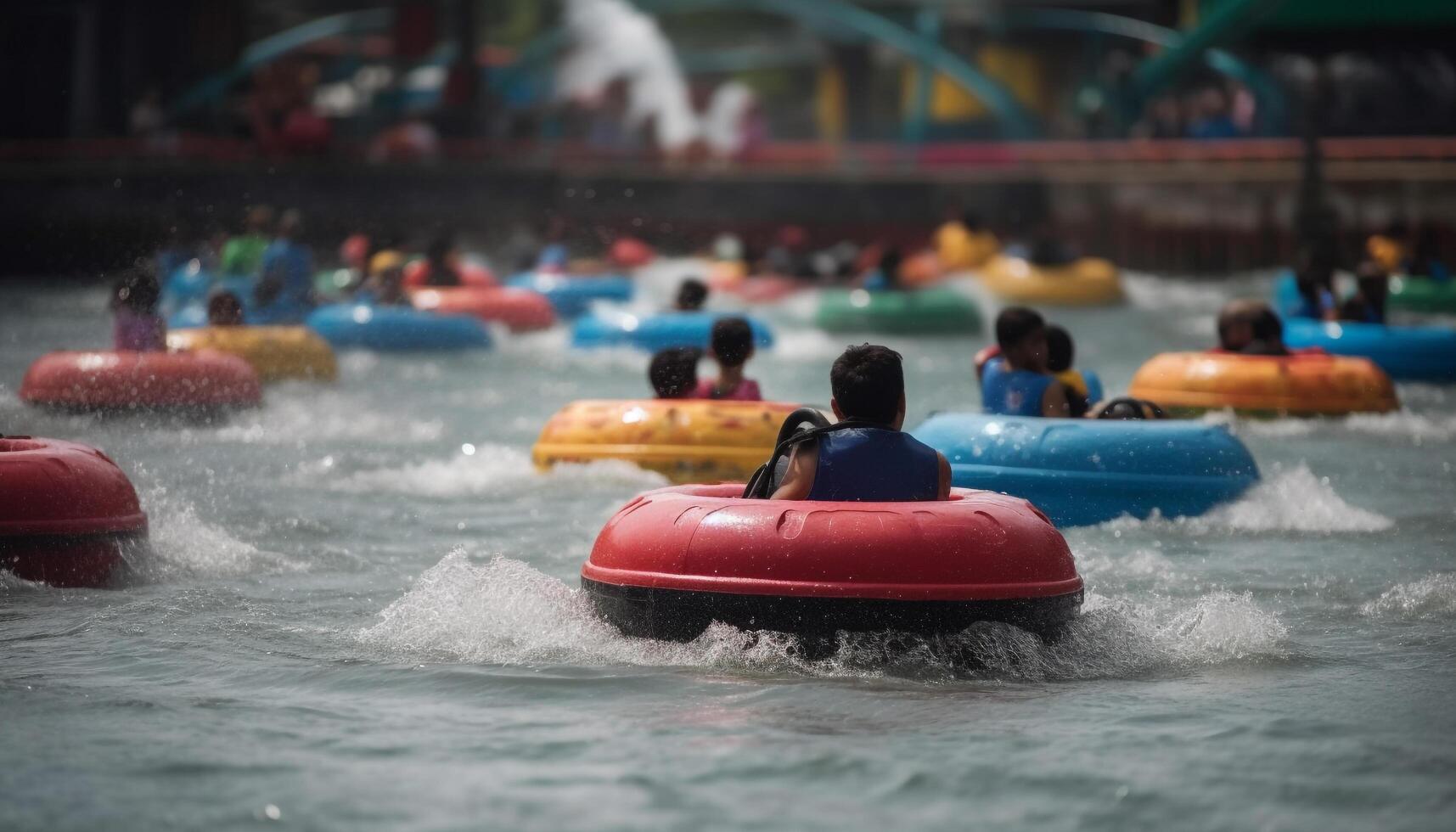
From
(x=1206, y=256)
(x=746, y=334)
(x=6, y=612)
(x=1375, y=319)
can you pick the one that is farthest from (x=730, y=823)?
(x=1206, y=256)

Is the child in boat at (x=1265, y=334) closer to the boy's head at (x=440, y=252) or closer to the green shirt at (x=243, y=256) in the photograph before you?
the boy's head at (x=440, y=252)

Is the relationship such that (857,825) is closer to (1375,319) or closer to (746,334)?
(746,334)

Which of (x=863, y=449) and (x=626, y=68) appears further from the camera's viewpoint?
(x=626, y=68)

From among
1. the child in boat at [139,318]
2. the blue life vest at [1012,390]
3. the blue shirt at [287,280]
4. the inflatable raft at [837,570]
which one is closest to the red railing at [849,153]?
the blue shirt at [287,280]

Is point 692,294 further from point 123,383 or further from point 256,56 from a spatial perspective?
point 256,56

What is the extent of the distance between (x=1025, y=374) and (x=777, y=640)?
3850 millimetres

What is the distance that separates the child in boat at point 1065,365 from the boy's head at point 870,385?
11.7 ft

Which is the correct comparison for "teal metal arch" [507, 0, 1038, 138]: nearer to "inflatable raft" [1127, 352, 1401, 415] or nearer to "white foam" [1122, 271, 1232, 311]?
"white foam" [1122, 271, 1232, 311]

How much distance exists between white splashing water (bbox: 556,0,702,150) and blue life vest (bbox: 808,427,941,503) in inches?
1425

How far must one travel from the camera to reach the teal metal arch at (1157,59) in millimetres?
34781

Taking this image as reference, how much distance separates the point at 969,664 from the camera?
247 inches

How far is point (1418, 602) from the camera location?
7723 mm

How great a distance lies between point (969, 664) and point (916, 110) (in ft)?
113

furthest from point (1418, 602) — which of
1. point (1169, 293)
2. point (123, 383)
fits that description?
point (1169, 293)
